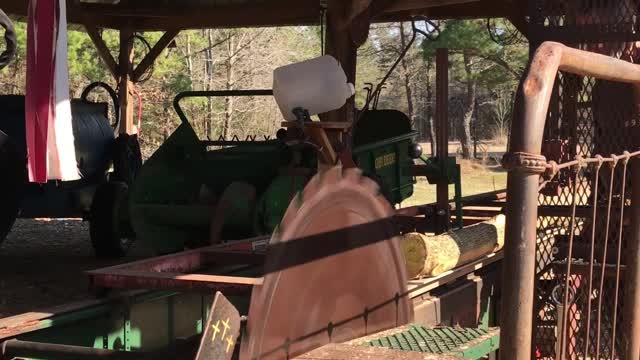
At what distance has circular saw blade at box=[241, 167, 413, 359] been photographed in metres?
2.88

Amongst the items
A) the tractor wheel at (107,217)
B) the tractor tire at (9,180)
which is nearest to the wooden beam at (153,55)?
the tractor wheel at (107,217)

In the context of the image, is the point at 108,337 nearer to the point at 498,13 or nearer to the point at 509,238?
the point at 509,238

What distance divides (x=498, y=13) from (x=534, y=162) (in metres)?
9.18

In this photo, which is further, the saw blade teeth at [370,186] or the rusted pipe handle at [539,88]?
the saw blade teeth at [370,186]

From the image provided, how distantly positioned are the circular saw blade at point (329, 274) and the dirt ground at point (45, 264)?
157 cm

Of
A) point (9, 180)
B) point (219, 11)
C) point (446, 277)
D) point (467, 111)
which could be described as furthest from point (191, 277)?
point (467, 111)

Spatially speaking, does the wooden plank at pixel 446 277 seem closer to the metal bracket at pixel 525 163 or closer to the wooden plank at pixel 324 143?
the wooden plank at pixel 324 143

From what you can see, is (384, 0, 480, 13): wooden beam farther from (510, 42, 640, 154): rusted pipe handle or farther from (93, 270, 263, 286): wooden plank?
(510, 42, 640, 154): rusted pipe handle

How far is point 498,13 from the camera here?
10.4 meters

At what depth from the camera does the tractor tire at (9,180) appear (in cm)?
583

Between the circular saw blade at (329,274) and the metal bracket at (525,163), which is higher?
the metal bracket at (525,163)

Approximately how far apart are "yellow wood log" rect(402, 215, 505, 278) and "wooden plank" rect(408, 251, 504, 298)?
0.14ft

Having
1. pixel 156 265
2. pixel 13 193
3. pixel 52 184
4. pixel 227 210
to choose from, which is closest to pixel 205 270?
pixel 156 265

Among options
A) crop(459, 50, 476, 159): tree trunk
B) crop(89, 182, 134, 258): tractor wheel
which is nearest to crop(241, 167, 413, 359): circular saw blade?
crop(89, 182, 134, 258): tractor wheel
